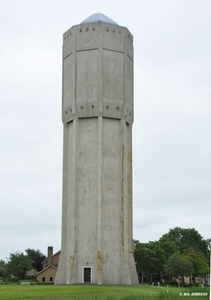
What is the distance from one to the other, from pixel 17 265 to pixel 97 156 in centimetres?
3799

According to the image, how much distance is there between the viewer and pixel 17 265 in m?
92.6

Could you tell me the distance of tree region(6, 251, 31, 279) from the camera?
92.1 m

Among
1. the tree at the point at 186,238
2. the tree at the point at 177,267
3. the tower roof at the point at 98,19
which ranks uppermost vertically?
the tower roof at the point at 98,19

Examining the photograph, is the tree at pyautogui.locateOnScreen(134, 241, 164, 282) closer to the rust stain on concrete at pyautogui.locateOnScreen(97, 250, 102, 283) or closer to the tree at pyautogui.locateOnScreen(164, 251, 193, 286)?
the tree at pyautogui.locateOnScreen(164, 251, 193, 286)

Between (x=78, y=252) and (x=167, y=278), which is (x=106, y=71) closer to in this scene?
(x=78, y=252)

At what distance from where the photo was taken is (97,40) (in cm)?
6431

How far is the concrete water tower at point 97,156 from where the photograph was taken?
59.8 m

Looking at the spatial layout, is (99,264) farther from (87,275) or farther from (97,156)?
(97,156)

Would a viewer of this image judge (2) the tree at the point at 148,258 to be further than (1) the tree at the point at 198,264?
No

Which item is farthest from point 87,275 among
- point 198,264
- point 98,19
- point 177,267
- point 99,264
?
point 198,264

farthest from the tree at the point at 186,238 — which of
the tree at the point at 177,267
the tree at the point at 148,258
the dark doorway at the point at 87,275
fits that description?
the dark doorway at the point at 87,275

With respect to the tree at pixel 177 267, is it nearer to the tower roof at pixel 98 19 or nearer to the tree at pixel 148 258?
the tree at pixel 148 258

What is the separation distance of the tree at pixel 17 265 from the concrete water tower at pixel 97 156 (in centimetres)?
3192

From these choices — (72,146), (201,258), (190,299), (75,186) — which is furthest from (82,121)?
(201,258)
